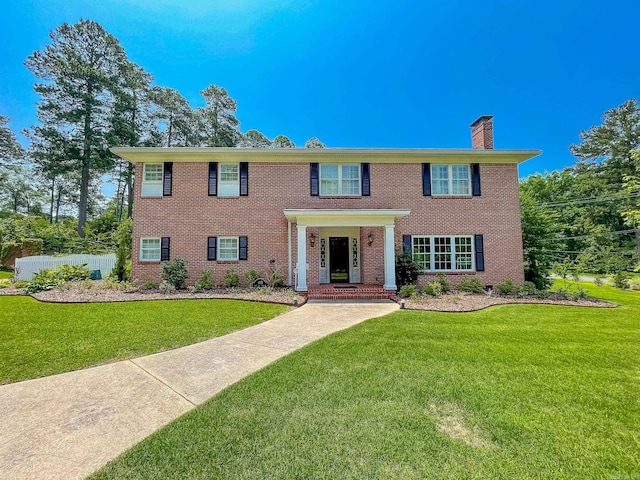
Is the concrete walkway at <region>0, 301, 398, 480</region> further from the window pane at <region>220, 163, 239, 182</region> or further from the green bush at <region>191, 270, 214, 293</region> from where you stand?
the window pane at <region>220, 163, 239, 182</region>

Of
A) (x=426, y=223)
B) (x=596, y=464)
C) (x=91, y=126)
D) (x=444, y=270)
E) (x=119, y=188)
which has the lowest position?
(x=596, y=464)

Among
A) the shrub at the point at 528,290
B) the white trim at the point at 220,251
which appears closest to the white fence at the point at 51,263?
the white trim at the point at 220,251

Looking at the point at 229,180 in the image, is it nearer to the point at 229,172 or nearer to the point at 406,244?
the point at 229,172

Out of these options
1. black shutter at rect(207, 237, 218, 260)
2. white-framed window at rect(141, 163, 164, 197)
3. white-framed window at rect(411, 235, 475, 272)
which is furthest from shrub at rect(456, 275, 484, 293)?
white-framed window at rect(141, 163, 164, 197)

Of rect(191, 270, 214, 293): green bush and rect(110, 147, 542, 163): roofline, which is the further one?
rect(110, 147, 542, 163): roofline

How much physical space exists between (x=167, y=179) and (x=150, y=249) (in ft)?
9.94

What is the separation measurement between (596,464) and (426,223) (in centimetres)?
1082

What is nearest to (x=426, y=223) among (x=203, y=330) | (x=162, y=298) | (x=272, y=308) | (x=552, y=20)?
(x=272, y=308)

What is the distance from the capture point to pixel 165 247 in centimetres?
1224

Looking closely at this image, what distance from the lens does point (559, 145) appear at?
33.8 metres

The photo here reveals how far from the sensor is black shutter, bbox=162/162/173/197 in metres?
12.4

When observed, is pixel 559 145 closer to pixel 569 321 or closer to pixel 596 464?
pixel 569 321

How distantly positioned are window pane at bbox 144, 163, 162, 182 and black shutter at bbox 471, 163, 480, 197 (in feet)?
44.1

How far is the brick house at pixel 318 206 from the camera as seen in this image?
1230 centimetres
